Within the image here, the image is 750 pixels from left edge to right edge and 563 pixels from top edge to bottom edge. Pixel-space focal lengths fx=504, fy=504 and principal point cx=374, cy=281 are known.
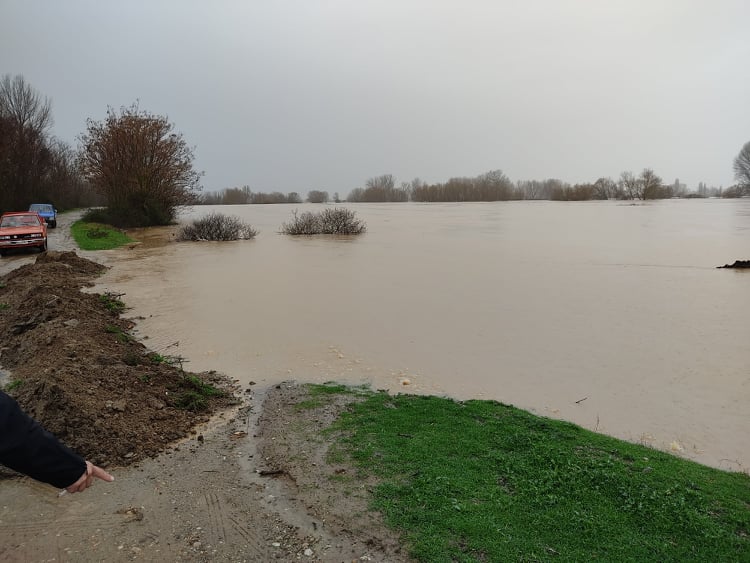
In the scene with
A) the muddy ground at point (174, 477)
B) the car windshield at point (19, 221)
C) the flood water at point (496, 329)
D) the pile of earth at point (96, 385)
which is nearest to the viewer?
the muddy ground at point (174, 477)

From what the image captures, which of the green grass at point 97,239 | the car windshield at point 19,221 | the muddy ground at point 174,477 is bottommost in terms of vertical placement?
the muddy ground at point 174,477

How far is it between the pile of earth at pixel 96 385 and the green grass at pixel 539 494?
186cm

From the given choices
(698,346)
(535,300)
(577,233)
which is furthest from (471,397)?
(577,233)

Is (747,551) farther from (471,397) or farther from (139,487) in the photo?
(139,487)

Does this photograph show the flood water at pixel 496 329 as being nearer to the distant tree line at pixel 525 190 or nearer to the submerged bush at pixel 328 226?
the submerged bush at pixel 328 226

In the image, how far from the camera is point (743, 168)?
3826 inches

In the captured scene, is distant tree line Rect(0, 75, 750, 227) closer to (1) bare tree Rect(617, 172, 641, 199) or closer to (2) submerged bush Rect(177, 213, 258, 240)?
(2) submerged bush Rect(177, 213, 258, 240)

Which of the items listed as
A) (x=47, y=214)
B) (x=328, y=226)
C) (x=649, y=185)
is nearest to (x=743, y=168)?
(x=649, y=185)

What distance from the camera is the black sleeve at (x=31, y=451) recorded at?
1.93 meters

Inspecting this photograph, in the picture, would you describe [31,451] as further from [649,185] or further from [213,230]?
[649,185]

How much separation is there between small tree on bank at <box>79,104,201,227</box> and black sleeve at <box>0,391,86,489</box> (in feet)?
126

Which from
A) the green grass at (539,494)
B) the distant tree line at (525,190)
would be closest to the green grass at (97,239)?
the green grass at (539,494)

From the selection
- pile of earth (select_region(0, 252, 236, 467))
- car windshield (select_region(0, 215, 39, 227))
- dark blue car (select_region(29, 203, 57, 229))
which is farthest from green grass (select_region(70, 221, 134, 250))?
pile of earth (select_region(0, 252, 236, 467))

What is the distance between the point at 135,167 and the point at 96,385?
114 ft
